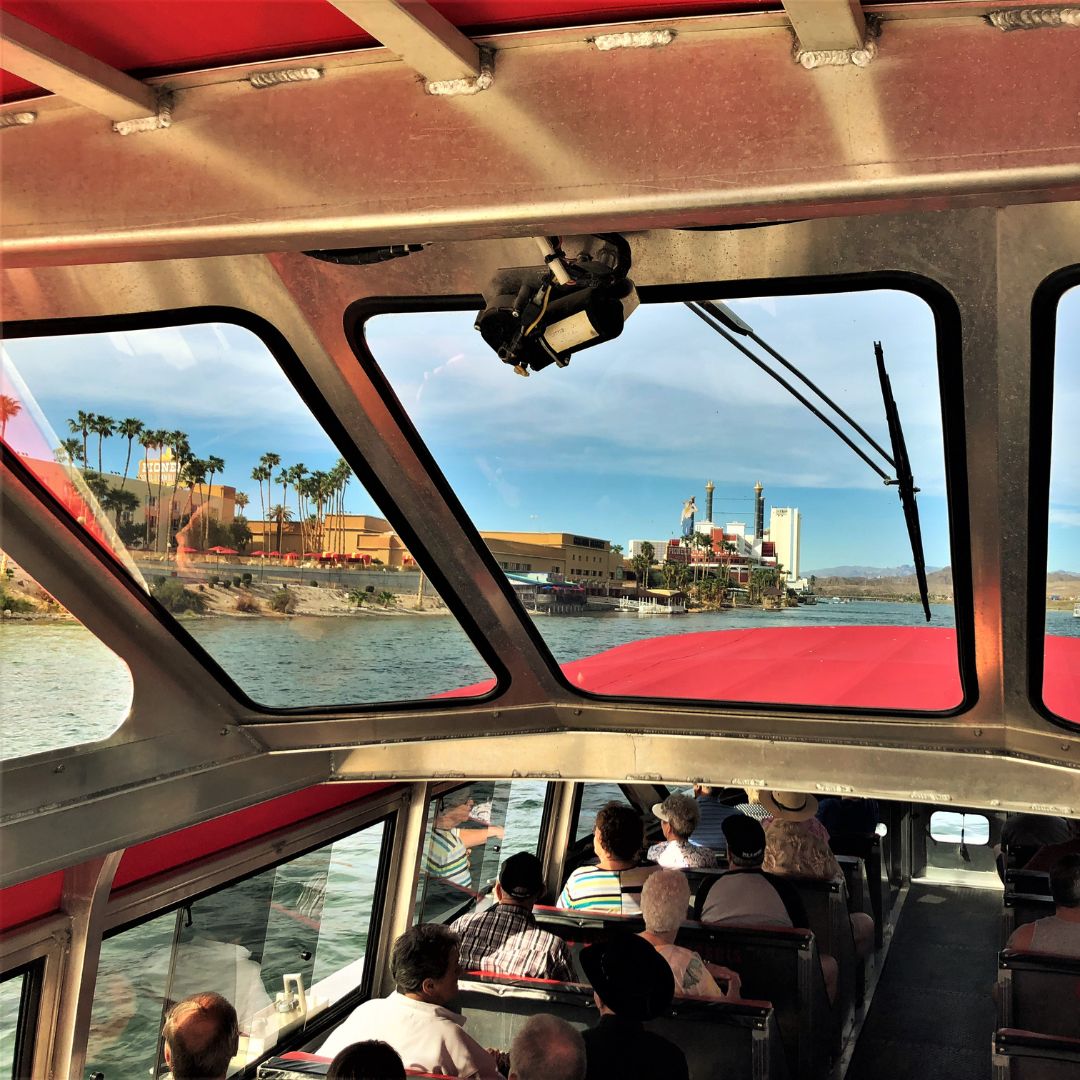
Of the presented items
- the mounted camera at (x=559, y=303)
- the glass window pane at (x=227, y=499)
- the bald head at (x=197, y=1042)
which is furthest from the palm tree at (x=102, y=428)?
the bald head at (x=197, y=1042)

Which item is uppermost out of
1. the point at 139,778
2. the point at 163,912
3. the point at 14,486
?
the point at 14,486

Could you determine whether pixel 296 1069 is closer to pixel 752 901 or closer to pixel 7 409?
Result: pixel 7 409

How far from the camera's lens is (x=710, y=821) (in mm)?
8117

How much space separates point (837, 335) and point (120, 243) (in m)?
1.59

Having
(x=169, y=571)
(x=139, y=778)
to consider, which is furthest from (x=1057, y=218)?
(x=139, y=778)

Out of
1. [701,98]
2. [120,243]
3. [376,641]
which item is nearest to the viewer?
[701,98]

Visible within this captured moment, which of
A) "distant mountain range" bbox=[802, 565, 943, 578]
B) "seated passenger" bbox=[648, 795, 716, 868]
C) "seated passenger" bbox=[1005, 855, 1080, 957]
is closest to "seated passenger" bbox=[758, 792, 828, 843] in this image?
"seated passenger" bbox=[648, 795, 716, 868]

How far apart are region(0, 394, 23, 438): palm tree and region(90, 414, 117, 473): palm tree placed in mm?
174

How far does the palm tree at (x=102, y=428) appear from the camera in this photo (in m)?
2.65

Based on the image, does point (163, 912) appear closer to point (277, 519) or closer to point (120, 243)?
point (277, 519)

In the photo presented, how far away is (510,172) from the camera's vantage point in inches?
57.5

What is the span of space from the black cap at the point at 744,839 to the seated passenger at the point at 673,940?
4.02 ft

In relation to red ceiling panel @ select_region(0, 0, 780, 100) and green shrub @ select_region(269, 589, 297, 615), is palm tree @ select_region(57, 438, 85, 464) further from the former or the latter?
red ceiling panel @ select_region(0, 0, 780, 100)

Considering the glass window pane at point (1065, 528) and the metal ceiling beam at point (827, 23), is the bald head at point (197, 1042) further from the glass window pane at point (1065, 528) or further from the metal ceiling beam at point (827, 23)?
the metal ceiling beam at point (827, 23)
